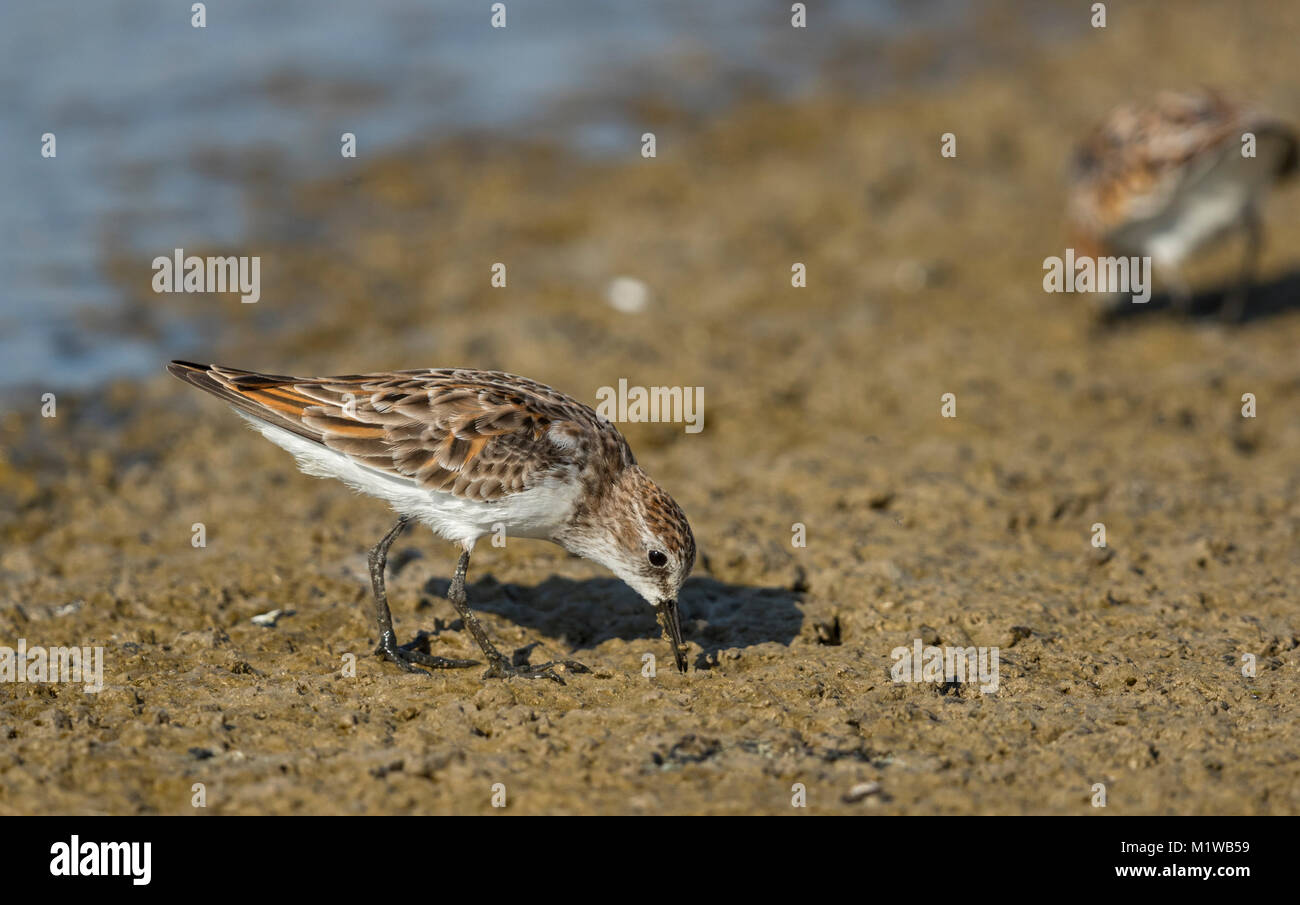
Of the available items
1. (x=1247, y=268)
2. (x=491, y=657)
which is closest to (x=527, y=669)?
(x=491, y=657)

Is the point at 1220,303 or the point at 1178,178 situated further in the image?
the point at 1220,303

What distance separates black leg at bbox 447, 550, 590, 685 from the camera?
266 inches

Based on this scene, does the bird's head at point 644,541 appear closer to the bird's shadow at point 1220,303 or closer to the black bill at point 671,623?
the black bill at point 671,623

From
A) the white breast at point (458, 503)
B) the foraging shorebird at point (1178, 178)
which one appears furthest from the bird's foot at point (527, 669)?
the foraging shorebird at point (1178, 178)

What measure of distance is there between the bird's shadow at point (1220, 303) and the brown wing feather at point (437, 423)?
6.76m

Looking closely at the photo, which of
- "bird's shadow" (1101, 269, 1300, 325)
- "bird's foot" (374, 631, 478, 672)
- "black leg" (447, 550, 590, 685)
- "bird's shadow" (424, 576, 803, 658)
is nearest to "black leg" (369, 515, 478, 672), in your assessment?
"bird's foot" (374, 631, 478, 672)

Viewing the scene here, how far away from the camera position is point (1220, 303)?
12.5 m

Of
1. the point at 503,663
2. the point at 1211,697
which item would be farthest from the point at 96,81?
the point at 1211,697

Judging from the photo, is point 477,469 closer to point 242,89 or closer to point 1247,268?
point 1247,268

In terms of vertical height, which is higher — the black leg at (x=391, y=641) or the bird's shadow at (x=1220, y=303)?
the bird's shadow at (x=1220, y=303)

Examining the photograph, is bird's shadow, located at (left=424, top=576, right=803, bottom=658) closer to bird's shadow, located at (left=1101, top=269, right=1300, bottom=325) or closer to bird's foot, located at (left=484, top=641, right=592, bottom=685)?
bird's foot, located at (left=484, top=641, right=592, bottom=685)

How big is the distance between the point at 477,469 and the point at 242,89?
12.3 metres

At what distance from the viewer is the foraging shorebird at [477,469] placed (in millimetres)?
6836

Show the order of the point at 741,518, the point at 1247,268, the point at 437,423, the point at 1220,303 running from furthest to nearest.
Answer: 1. the point at 1220,303
2. the point at 1247,268
3. the point at 741,518
4. the point at 437,423
